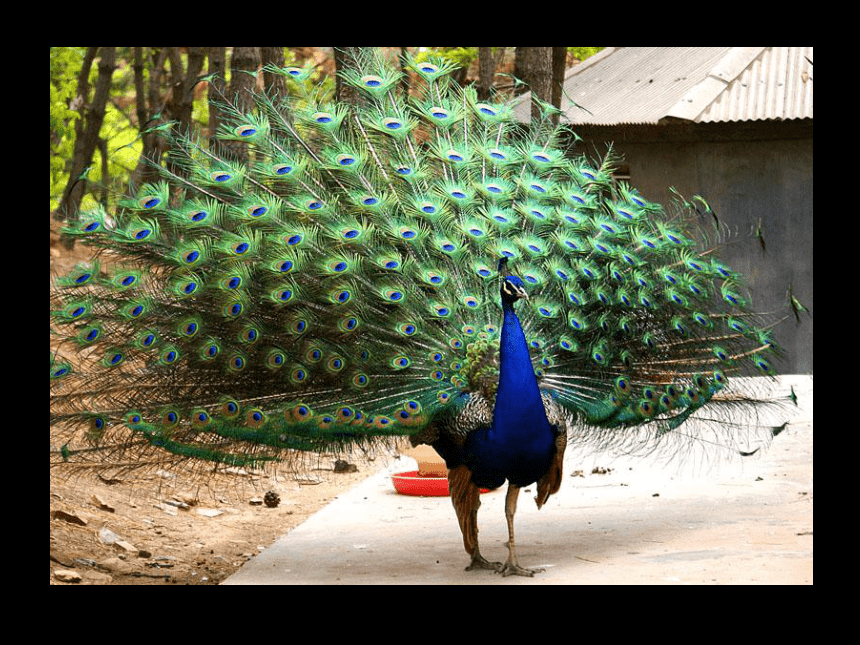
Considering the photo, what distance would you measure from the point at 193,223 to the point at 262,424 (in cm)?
118

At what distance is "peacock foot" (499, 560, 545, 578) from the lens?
18.3ft

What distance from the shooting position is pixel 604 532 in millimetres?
6641

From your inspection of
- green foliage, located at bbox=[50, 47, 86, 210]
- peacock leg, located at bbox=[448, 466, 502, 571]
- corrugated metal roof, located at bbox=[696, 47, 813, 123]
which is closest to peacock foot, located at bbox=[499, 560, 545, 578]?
peacock leg, located at bbox=[448, 466, 502, 571]

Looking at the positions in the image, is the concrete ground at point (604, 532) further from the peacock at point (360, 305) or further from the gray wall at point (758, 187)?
the gray wall at point (758, 187)

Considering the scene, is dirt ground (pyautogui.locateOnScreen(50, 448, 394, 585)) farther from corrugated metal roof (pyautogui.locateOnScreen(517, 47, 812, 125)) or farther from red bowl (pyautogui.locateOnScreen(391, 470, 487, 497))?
corrugated metal roof (pyautogui.locateOnScreen(517, 47, 812, 125))

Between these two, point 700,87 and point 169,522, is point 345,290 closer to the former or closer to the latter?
point 169,522

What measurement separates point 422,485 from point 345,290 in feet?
10.4

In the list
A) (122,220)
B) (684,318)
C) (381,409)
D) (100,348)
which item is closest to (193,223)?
(122,220)

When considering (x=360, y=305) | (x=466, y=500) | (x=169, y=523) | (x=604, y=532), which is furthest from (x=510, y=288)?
(x=169, y=523)

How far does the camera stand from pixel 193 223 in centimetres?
554

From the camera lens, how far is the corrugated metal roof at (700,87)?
1199 cm

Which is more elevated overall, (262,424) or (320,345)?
(320,345)

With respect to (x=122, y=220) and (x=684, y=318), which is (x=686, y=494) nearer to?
(x=684, y=318)

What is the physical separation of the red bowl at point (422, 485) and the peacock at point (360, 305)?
2388mm
